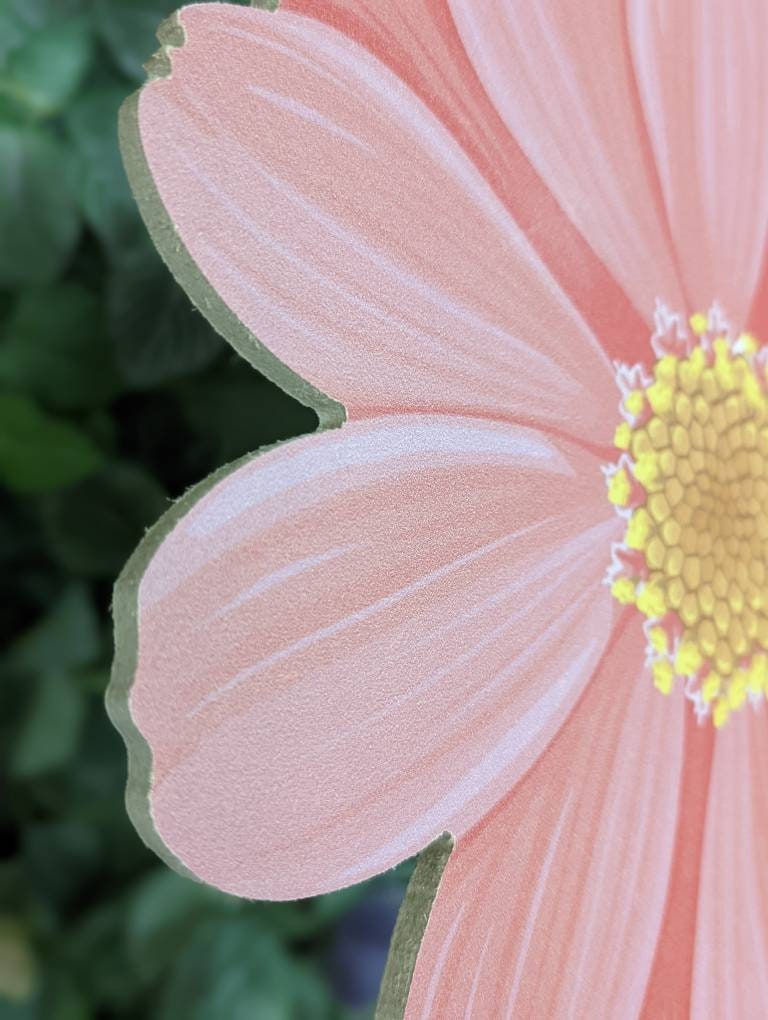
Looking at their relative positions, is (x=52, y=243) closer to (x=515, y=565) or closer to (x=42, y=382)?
(x=42, y=382)

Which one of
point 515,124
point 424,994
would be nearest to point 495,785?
point 424,994

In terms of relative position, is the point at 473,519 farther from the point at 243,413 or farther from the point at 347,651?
the point at 243,413

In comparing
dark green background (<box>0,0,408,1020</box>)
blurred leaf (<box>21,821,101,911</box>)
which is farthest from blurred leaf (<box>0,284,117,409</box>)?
blurred leaf (<box>21,821,101,911</box>)

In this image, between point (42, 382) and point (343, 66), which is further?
point (42, 382)

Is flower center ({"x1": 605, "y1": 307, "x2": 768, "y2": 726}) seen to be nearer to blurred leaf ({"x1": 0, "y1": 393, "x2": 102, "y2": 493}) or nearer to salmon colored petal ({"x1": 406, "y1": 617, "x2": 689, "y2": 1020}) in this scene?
salmon colored petal ({"x1": 406, "y1": 617, "x2": 689, "y2": 1020})

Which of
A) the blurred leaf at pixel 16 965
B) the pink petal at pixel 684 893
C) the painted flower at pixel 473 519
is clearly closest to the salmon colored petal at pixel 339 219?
the painted flower at pixel 473 519

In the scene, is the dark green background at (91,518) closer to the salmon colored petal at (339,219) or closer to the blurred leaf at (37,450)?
the blurred leaf at (37,450)

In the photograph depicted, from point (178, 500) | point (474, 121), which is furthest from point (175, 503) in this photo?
point (474, 121)
